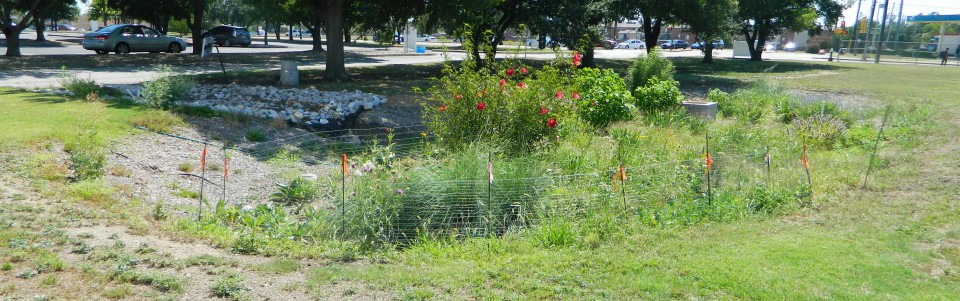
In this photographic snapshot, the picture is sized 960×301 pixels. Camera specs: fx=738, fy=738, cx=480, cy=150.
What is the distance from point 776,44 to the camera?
82.8m

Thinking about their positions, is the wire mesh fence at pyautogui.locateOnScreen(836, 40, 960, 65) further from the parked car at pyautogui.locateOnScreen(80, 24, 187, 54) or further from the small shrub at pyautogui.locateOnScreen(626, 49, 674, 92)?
the parked car at pyautogui.locateOnScreen(80, 24, 187, 54)

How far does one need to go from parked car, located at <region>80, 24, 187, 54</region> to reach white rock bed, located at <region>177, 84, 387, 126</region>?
16.6 meters

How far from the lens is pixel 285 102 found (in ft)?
54.6

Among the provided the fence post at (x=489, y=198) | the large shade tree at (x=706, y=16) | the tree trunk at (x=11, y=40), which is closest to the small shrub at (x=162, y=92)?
the fence post at (x=489, y=198)

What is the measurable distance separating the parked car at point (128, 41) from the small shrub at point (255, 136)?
21.8m

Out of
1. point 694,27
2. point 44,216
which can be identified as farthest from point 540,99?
point 694,27

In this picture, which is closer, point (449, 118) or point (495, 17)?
point (449, 118)

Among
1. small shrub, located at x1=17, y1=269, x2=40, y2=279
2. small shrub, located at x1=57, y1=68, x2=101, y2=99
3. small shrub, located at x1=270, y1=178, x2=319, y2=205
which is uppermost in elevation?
small shrub, located at x1=57, y1=68, x2=101, y2=99

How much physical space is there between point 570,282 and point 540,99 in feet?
16.1

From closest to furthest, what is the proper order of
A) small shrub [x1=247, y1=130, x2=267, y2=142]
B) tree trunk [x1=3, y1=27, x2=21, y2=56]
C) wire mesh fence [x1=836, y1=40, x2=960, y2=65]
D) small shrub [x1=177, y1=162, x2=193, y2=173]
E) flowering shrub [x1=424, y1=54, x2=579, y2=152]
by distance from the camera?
flowering shrub [x1=424, y1=54, x2=579, y2=152], small shrub [x1=177, y1=162, x2=193, y2=173], small shrub [x1=247, y1=130, x2=267, y2=142], tree trunk [x1=3, y1=27, x2=21, y2=56], wire mesh fence [x1=836, y1=40, x2=960, y2=65]

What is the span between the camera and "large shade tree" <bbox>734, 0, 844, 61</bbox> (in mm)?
40312

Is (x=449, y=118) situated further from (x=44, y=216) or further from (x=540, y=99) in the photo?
(x=44, y=216)

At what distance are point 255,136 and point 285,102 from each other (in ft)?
10.2

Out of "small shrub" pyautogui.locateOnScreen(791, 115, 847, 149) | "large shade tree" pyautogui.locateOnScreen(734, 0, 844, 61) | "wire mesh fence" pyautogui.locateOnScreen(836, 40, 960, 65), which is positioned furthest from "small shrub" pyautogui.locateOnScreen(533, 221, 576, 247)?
"wire mesh fence" pyautogui.locateOnScreen(836, 40, 960, 65)
